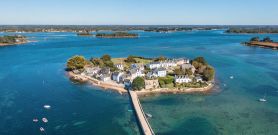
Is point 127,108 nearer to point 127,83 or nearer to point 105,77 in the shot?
point 127,83

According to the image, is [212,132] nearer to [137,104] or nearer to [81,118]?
[137,104]

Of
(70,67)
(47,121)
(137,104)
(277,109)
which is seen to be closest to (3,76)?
(70,67)

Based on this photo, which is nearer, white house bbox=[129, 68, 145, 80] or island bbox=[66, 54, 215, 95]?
island bbox=[66, 54, 215, 95]

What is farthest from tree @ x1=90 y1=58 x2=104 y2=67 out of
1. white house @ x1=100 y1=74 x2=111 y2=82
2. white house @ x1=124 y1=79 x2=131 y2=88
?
white house @ x1=124 y1=79 x2=131 y2=88

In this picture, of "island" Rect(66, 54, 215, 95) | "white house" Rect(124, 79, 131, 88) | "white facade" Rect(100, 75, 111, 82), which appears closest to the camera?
"island" Rect(66, 54, 215, 95)

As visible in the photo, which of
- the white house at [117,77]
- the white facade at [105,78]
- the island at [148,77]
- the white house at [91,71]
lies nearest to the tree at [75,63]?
the island at [148,77]

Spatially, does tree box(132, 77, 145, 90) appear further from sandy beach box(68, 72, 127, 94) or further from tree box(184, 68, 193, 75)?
tree box(184, 68, 193, 75)

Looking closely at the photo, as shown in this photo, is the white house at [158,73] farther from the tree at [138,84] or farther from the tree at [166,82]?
the tree at [138,84]

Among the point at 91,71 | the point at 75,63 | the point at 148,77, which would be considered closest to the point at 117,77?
the point at 148,77
